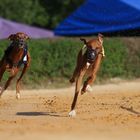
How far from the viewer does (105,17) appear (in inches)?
1043

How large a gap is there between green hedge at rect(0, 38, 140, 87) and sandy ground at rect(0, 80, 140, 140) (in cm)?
110

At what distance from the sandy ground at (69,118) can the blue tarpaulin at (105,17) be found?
19.0 ft

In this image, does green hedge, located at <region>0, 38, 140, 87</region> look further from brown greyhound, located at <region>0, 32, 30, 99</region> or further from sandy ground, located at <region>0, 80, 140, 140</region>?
brown greyhound, located at <region>0, 32, 30, 99</region>

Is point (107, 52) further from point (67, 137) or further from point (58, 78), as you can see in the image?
point (67, 137)

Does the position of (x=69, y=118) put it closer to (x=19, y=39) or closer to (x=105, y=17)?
(x=19, y=39)

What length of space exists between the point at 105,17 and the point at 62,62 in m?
5.15

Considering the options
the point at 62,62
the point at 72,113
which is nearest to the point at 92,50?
the point at 72,113

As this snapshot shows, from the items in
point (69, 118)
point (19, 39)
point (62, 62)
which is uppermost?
point (19, 39)

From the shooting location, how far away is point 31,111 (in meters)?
15.2

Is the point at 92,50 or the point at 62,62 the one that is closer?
the point at 92,50

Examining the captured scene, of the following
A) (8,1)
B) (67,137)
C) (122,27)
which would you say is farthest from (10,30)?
(67,137)

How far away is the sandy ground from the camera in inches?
446

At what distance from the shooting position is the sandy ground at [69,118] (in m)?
11.3

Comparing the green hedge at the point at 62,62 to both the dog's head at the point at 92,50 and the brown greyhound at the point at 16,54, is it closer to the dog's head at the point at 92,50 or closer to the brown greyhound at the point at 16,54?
the brown greyhound at the point at 16,54
